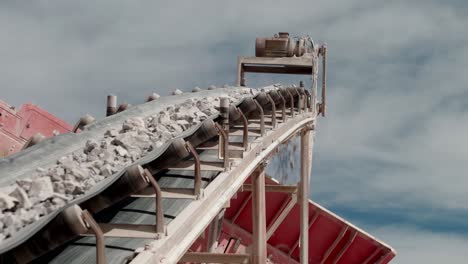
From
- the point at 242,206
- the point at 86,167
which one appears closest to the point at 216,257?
the point at 86,167

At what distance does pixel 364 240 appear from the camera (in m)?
22.7

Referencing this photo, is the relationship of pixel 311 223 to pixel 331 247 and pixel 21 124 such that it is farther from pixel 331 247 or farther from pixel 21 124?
pixel 21 124

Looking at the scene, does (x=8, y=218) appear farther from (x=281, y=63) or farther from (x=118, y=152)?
(x=281, y=63)

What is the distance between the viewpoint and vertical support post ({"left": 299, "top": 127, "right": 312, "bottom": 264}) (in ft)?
60.2

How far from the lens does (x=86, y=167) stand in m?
7.68

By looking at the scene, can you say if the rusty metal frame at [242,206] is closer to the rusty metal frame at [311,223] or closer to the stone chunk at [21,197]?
the rusty metal frame at [311,223]

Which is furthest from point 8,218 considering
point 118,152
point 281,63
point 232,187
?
point 281,63

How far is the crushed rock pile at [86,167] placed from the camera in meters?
6.46

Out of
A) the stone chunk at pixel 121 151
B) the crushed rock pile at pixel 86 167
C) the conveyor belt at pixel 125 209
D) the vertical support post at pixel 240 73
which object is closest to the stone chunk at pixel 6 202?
the crushed rock pile at pixel 86 167

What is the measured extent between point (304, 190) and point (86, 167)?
11.2m

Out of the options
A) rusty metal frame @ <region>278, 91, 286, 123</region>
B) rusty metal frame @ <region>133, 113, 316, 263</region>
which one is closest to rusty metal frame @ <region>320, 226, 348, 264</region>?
rusty metal frame @ <region>278, 91, 286, 123</region>

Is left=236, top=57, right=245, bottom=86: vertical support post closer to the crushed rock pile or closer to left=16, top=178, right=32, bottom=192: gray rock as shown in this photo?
the crushed rock pile

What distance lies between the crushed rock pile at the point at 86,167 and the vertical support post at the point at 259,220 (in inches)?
93.7

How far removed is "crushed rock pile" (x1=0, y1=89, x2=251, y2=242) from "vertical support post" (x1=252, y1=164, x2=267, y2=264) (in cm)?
238
